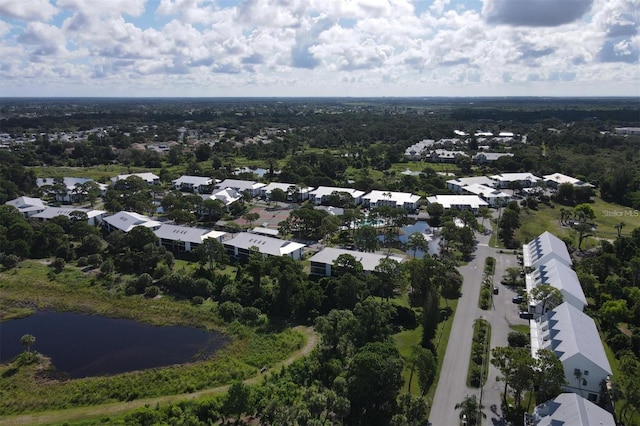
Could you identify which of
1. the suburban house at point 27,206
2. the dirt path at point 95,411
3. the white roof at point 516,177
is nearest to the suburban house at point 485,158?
the white roof at point 516,177

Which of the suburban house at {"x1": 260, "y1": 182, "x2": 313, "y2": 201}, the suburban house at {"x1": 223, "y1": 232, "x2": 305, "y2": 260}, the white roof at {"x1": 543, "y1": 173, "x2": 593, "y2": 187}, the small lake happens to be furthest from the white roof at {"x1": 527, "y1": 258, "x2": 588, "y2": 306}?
the white roof at {"x1": 543, "y1": 173, "x2": 593, "y2": 187}

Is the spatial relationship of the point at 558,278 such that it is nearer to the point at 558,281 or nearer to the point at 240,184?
the point at 558,281

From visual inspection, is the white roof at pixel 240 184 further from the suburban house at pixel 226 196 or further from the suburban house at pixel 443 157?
the suburban house at pixel 443 157

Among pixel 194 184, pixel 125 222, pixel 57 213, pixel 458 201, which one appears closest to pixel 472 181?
pixel 458 201

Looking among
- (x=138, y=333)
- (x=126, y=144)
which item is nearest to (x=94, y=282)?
(x=138, y=333)

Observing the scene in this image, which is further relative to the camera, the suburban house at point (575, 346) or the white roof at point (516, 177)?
the white roof at point (516, 177)

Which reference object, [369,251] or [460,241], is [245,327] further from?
[460,241]

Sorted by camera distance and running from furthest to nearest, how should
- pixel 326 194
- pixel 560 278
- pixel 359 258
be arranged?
pixel 326 194, pixel 359 258, pixel 560 278

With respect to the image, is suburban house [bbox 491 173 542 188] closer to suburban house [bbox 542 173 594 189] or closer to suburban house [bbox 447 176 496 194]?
suburban house [bbox 447 176 496 194]
